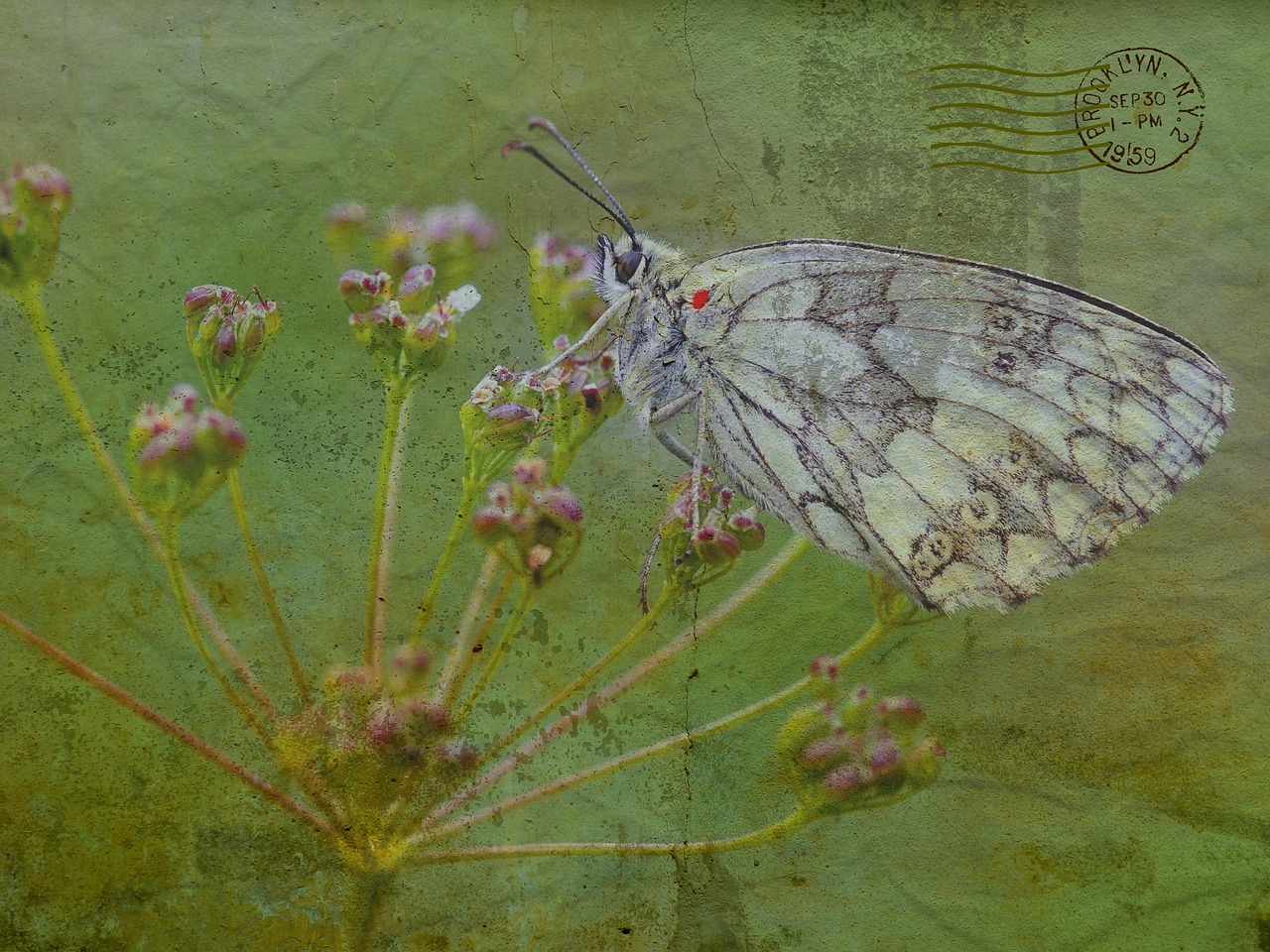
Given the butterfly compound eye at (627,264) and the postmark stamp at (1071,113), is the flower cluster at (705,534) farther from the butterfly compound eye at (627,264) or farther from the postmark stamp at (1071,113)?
the postmark stamp at (1071,113)

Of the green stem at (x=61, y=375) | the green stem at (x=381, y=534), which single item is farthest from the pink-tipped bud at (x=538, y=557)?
the green stem at (x=61, y=375)

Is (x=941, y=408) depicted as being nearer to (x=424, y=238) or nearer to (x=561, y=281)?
(x=561, y=281)

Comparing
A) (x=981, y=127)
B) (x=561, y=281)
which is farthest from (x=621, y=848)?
(x=981, y=127)

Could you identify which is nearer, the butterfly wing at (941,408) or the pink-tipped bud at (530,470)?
the butterfly wing at (941,408)

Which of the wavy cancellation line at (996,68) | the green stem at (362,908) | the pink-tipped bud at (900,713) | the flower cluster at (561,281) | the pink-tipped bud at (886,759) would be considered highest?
the wavy cancellation line at (996,68)

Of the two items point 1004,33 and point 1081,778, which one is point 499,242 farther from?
point 1081,778

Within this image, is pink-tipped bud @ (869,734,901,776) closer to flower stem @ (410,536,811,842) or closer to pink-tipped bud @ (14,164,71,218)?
flower stem @ (410,536,811,842)

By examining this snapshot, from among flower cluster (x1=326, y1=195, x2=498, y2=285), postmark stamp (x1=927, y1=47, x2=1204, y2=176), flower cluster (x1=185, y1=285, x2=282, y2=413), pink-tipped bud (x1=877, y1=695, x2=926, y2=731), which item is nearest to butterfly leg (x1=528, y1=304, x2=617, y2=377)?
flower cluster (x1=326, y1=195, x2=498, y2=285)
